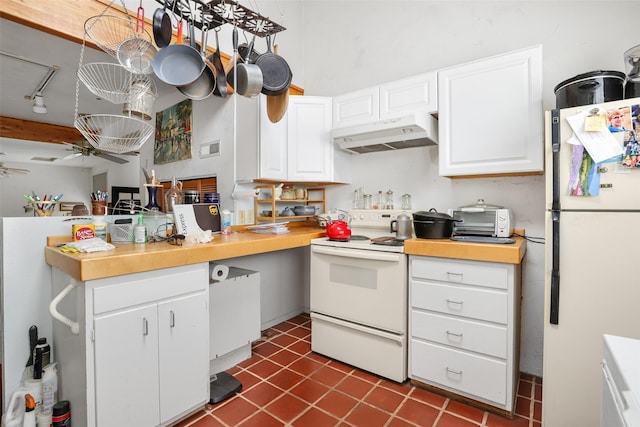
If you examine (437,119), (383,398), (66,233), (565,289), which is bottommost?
Answer: (383,398)

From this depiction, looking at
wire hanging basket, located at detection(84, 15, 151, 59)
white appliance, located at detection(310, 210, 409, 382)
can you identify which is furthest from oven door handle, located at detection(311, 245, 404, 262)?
wire hanging basket, located at detection(84, 15, 151, 59)

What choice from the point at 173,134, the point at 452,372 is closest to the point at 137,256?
the point at 452,372

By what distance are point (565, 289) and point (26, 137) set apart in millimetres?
6205

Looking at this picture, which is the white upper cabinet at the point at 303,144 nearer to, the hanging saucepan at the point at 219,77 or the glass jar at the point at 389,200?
the glass jar at the point at 389,200

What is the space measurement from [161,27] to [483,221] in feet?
7.67

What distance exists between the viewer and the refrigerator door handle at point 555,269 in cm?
150

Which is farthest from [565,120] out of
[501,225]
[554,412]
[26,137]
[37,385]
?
[26,137]

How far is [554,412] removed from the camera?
59.7 inches

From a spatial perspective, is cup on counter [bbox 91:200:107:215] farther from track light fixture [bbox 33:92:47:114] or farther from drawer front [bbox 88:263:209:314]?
track light fixture [bbox 33:92:47:114]

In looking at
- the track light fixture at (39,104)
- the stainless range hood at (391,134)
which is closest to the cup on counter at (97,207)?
the stainless range hood at (391,134)

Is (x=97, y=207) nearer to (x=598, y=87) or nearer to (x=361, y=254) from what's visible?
(x=361, y=254)

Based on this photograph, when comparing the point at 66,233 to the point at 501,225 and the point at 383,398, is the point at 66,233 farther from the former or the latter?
the point at 501,225

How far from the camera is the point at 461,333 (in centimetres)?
180

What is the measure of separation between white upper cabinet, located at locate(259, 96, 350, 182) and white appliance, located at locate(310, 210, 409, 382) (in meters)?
0.71
